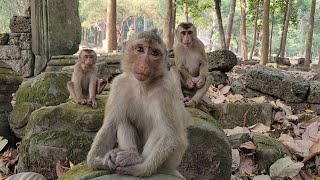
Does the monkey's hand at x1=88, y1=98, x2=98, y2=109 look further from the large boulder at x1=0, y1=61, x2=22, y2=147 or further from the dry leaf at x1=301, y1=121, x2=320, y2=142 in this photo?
the dry leaf at x1=301, y1=121, x2=320, y2=142

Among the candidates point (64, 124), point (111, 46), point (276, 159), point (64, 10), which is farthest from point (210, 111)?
point (111, 46)

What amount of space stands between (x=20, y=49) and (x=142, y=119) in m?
7.17

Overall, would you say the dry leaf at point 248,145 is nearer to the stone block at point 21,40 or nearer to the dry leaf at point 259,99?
the dry leaf at point 259,99

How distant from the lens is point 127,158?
2.54 m

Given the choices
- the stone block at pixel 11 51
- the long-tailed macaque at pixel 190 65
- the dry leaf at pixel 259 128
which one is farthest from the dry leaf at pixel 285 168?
the stone block at pixel 11 51

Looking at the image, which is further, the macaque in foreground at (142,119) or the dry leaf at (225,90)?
the dry leaf at (225,90)

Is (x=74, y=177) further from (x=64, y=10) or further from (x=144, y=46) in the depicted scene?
(x=64, y=10)

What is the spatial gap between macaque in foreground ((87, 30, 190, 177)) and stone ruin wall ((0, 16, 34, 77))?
6.83 meters

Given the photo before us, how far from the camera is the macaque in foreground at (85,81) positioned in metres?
5.09

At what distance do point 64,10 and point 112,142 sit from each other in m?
6.66

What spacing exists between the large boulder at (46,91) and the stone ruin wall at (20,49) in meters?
3.38

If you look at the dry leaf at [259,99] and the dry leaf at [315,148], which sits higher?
the dry leaf at [259,99]

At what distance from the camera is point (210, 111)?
5.36 metres

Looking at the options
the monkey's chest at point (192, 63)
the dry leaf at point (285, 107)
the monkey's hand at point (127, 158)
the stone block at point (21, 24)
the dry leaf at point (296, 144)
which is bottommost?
the dry leaf at point (296, 144)
